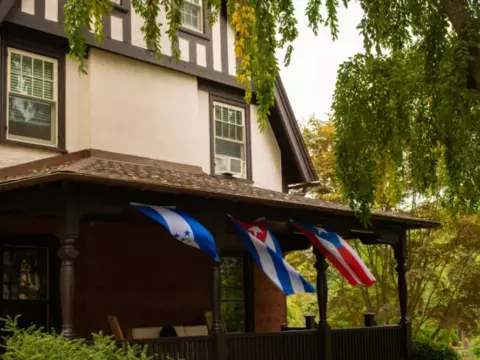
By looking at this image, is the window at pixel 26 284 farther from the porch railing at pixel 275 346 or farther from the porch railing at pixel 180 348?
the porch railing at pixel 275 346

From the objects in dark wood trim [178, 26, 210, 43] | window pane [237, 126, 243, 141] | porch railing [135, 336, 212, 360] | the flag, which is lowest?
porch railing [135, 336, 212, 360]

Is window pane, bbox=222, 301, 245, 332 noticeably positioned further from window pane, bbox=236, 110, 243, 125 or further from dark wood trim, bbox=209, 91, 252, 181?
window pane, bbox=236, 110, 243, 125

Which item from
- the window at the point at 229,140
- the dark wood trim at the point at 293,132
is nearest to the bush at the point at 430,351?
the dark wood trim at the point at 293,132

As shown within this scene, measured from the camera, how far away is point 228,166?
56.6ft

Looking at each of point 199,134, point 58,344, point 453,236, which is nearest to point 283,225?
point 199,134

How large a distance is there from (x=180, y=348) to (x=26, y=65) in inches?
218

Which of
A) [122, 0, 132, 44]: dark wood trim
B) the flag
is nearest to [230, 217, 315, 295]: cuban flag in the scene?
the flag

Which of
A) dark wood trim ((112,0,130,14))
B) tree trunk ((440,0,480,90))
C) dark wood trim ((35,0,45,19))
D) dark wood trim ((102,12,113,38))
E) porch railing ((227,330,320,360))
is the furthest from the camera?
dark wood trim ((112,0,130,14))

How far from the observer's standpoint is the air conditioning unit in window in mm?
17094

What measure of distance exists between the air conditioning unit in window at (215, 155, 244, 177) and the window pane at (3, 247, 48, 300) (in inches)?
177

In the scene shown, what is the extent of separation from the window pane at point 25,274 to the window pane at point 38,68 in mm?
2974

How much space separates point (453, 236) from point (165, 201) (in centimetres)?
1231

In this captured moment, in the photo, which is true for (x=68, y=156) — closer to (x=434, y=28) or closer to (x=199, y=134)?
(x=199, y=134)

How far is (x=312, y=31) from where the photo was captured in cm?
1200
